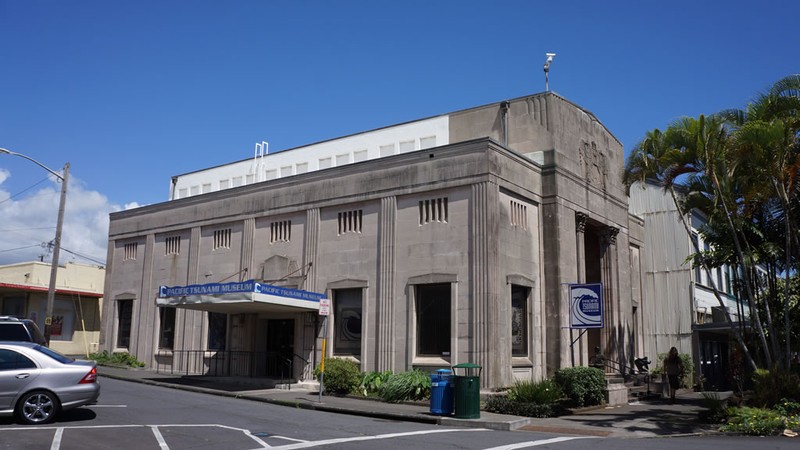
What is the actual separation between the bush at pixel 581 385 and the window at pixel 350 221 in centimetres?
888

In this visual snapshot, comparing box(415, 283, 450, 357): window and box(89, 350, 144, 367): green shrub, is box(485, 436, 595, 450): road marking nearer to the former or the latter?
box(415, 283, 450, 357): window

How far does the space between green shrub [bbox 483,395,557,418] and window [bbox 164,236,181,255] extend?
17.7m

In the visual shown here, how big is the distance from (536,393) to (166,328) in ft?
60.7

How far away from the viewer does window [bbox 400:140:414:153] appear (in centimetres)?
2886

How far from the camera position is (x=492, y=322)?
2122 centimetres

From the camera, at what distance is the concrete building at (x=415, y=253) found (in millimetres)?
22391

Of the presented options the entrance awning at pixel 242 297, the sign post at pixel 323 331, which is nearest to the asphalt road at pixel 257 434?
the sign post at pixel 323 331

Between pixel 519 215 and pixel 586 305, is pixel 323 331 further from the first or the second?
pixel 586 305

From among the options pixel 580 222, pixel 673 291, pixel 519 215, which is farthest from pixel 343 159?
pixel 673 291

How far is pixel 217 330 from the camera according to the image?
28.4m

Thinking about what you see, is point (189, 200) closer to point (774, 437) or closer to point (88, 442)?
point (88, 442)

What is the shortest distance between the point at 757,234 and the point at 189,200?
898 inches

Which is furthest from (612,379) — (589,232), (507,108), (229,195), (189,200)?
(189,200)

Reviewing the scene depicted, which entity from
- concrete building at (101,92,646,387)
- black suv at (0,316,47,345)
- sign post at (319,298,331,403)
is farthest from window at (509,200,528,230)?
black suv at (0,316,47,345)
